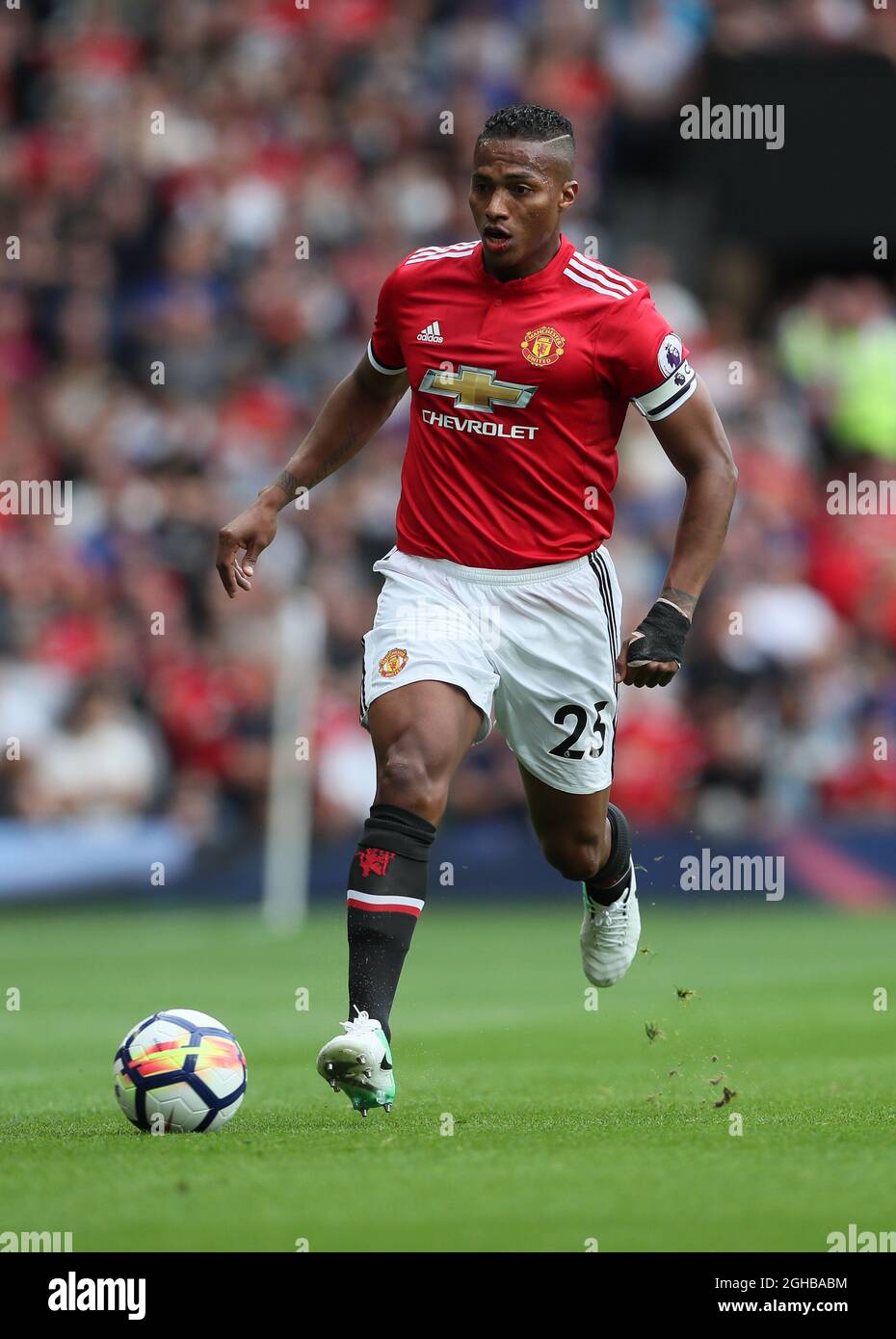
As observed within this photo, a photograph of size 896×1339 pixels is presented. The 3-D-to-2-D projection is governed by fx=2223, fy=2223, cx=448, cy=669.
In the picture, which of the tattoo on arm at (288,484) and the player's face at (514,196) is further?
the tattoo on arm at (288,484)

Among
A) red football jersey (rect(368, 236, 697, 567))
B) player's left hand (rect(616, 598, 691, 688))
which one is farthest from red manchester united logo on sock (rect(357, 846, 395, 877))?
red football jersey (rect(368, 236, 697, 567))

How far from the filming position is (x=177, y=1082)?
6.40 metres

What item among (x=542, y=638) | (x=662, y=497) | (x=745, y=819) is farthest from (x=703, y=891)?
(x=542, y=638)

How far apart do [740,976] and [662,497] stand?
6370 mm

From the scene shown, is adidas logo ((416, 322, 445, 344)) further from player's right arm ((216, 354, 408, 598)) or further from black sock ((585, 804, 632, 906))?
black sock ((585, 804, 632, 906))

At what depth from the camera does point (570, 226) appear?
1850cm

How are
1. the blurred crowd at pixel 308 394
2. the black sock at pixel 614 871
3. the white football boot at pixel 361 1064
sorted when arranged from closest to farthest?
the white football boot at pixel 361 1064, the black sock at pixel 614 871, the blurred crowd at pixel 308 394

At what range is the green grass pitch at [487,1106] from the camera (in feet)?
16.2

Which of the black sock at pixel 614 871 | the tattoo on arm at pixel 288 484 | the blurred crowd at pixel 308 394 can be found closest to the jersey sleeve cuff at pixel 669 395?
the tattoo on arm at pixel 288 484

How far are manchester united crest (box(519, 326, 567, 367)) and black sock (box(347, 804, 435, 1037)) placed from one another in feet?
4.91

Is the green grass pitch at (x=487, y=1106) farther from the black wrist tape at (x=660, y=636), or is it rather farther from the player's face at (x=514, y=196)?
the player's face at (x=514, y=196)

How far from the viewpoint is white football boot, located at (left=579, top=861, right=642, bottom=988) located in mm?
8227

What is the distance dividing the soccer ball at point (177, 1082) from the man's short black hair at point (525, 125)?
2919 mm
